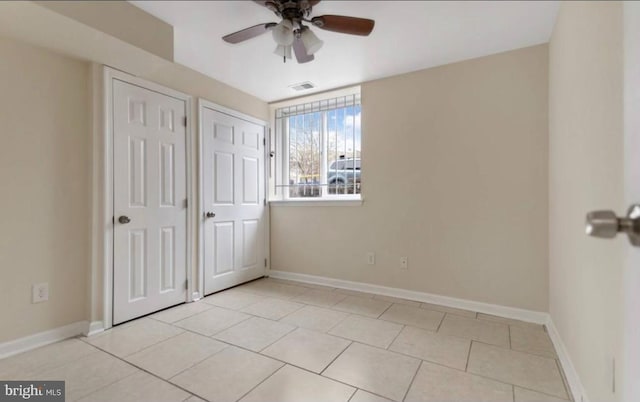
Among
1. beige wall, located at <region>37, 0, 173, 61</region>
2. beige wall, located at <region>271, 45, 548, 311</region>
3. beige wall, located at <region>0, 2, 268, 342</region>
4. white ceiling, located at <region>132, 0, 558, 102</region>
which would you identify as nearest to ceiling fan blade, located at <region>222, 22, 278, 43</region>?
white ceiling, located at <region>132, 0, 558, 102</region>

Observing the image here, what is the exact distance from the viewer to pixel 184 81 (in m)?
2.79

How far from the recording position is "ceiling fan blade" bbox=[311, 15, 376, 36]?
1.74 m

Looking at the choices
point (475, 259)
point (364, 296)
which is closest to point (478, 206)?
point (475, 259)

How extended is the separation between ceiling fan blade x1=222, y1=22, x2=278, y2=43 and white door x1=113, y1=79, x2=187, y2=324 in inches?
41.7

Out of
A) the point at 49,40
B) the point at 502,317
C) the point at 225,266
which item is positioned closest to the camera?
the point at 49,40

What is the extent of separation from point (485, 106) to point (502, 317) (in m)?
1.82

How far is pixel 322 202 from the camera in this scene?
11.1 ft

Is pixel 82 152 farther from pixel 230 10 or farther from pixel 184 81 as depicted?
pixel 230 10

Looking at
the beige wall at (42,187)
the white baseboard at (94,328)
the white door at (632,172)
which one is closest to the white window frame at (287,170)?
the beige wall at (42,187)

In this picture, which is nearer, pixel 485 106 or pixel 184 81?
pixel 485 106

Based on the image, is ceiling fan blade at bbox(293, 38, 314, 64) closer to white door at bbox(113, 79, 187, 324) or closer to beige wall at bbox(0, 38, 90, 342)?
white door at bbox(113, 79, 187, 324)

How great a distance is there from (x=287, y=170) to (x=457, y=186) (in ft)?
6.91

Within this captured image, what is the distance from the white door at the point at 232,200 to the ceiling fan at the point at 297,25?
131cm

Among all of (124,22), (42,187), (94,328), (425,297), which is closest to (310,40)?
(124,22)
